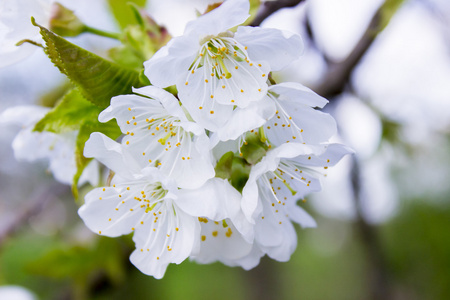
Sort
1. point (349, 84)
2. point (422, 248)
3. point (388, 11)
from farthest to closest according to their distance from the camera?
point (422, 248), point (349, 84), point (388, 11)

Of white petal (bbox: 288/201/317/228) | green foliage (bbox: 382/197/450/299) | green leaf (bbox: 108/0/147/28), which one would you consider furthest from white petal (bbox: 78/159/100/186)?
green foliage (bbox: 382/197/450/299)

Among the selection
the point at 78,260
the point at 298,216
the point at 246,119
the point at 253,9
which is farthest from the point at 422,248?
the point at 246,119

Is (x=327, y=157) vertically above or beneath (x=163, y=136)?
beneath

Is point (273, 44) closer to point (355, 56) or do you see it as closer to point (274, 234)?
point (274, 234)

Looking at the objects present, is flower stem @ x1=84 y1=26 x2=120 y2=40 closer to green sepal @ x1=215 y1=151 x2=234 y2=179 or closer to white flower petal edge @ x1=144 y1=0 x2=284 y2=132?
white flower petal edge @ x1=144 y1=0 x2=284 y2=132

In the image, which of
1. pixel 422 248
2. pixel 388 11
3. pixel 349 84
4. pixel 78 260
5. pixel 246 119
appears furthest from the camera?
pixel 422 248

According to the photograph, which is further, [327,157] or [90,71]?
[327,157]

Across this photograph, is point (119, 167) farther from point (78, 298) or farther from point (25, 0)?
point (78, 298)

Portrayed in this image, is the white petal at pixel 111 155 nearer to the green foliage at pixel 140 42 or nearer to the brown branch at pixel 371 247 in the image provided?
the green foliage at pixel 140 42
